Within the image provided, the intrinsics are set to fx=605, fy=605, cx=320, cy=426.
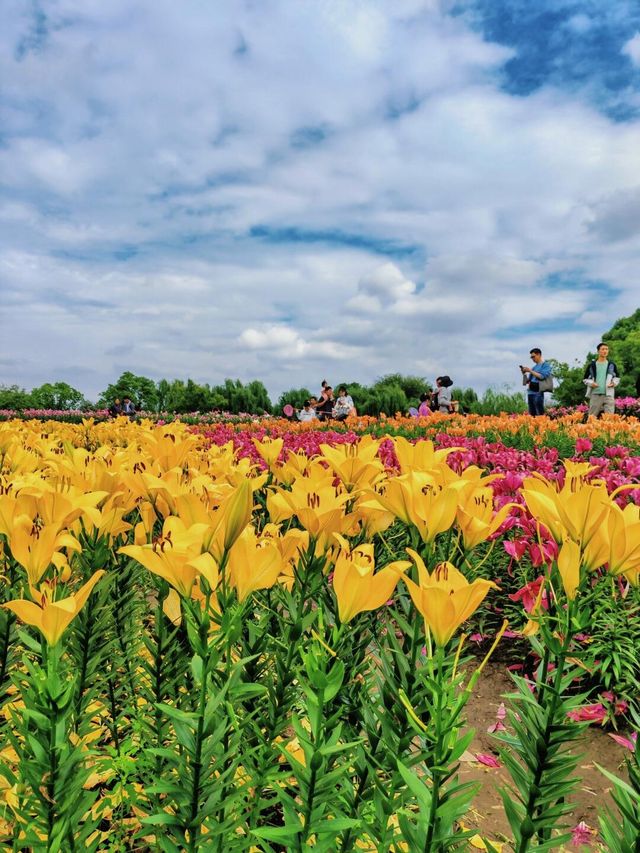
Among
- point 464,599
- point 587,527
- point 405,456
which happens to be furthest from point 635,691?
point 464,599

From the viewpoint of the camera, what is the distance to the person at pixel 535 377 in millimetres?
16134

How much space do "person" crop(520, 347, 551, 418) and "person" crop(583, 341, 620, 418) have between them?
4.66 feet

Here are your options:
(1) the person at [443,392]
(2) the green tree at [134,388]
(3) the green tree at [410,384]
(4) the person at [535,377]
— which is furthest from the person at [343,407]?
(2) the green tree at [134,388]

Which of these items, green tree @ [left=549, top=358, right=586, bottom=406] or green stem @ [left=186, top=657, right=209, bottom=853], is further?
green tree @ [left=549, top=358, right=586, bottom=406]

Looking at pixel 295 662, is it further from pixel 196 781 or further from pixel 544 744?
pixel 544 744

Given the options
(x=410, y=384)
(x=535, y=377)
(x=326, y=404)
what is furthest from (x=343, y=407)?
(x=410, y=384)

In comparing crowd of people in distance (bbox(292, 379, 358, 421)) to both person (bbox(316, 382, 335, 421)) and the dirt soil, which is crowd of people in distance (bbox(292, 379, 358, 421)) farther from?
the dirt soil

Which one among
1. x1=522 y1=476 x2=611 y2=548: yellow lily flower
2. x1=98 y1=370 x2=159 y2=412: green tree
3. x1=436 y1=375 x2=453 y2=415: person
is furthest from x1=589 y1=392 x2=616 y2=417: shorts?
x1=98 y1=370 x2=159 y2=412: green tree

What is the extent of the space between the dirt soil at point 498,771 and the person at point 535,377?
13.6 m

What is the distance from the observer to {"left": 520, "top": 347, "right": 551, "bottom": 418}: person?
52.9 feet

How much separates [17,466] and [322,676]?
88.5 inches

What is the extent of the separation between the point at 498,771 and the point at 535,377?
583 inches

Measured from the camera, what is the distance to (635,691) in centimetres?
312

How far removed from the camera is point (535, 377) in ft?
53.5
